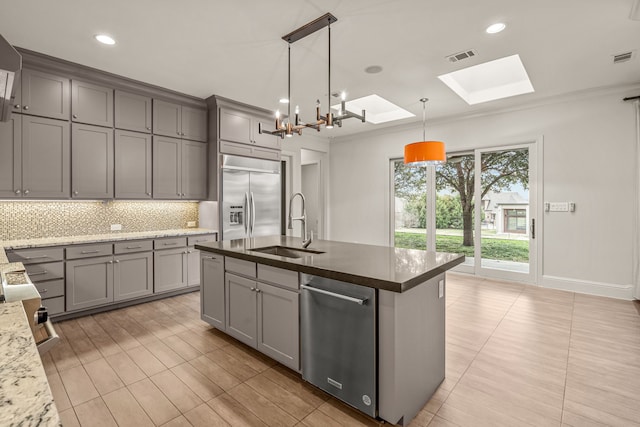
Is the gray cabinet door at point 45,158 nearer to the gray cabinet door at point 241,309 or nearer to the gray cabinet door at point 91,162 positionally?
the gray cabinet door at point 91,162

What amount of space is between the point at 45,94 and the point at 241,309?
10.5 feet

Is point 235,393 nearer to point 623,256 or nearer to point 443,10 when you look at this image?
point 443,10

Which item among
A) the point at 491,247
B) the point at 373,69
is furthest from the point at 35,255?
the point at 491,247

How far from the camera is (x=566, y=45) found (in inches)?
124

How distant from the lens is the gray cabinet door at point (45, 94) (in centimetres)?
331

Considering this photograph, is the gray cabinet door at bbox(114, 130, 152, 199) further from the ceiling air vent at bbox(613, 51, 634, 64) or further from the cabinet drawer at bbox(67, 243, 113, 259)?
the ceiling air vent at bbox(613, 51, 634, 64)

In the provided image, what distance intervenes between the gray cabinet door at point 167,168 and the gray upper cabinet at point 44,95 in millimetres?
1018

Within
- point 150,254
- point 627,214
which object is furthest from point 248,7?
point 627,214


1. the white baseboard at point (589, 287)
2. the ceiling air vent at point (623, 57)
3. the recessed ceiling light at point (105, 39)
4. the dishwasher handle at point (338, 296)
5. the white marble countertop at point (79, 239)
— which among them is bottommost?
the white baseboard at point (589, 287)

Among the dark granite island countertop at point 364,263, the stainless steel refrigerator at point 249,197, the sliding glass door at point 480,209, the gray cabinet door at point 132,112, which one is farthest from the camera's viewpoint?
the sliding glass door at point 480,209

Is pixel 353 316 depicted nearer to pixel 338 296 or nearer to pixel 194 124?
pixel 338 296

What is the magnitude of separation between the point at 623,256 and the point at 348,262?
4.36 m

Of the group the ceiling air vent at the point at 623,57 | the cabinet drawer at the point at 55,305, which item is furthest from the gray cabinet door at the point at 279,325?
the ceiling air vent at the point at 623,57

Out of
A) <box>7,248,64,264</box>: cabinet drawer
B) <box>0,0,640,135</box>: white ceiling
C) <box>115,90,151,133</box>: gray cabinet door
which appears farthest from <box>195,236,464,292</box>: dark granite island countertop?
<box>115,90,151,133</box>: gray cabinet door
